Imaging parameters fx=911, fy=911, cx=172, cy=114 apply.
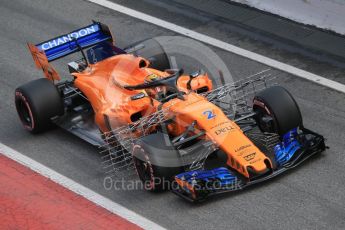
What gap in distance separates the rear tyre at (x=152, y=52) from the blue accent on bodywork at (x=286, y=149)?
2.90 metres

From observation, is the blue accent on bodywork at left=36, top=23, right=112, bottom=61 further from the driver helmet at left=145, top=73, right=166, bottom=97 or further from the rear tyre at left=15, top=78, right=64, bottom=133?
the driver helmet at left=145, top=73, right=166, bottom=97

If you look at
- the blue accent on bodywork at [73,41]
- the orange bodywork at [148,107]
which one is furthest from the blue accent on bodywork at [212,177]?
the blue accent on bodywork at [73,41]

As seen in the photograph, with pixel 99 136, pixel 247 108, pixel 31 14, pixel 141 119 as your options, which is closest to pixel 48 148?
pixel 99 136

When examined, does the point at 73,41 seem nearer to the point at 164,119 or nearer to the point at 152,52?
the point at 152,52

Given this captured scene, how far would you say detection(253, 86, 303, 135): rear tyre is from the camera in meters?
11.3

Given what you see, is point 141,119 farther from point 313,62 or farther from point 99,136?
point 313,62

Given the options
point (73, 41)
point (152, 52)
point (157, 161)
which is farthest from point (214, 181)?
point (73, 41)

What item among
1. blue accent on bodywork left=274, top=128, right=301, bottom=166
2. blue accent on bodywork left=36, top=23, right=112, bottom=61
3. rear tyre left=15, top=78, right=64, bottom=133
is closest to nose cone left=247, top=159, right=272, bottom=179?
blue accent on bodywork left=274, top=128, right=301, bottom=166

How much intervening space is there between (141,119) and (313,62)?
A: 426 centimetres

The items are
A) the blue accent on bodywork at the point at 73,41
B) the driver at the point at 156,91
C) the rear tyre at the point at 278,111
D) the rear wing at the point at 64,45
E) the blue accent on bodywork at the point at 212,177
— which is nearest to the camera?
the blue accent on bodywork at the point at 212,177

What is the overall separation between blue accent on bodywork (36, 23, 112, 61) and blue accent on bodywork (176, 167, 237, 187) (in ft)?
11.2

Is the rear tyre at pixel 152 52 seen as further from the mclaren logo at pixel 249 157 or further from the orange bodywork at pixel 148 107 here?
the mclaren logo at pixel 249 157

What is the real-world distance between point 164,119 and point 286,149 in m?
1.53

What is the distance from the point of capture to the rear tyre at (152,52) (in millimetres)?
13242
